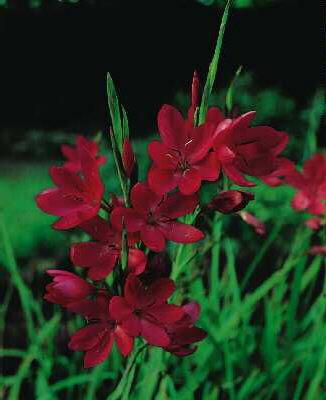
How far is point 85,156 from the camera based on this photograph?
867 millimetres

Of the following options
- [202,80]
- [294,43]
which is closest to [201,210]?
[202,80]

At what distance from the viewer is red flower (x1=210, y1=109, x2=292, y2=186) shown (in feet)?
2.71

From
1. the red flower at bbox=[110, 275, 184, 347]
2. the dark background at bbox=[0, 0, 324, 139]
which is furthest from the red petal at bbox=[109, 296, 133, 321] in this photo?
the dark background at bbox=[0, 0, 324, 139]

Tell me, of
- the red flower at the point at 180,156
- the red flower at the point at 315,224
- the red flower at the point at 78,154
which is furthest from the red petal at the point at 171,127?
the red flower at the point at 315,224

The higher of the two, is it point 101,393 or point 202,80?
point 202,80

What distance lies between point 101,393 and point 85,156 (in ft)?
3.50

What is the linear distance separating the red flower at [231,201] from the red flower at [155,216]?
58 millimetres

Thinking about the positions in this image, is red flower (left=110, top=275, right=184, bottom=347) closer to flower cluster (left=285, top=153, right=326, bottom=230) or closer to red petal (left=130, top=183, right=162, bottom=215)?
red petal (left=130, top=183, right=162, bottom=215)

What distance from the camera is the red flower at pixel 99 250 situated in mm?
841

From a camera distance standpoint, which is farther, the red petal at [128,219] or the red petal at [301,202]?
the red petal at [301,202]

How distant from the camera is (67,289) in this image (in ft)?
2.79

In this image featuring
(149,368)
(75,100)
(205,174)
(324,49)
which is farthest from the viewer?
(75,100)

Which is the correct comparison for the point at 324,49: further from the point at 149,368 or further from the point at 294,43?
the point at 149,368

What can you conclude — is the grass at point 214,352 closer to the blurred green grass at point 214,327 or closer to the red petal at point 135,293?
the blurred green grass at point 214,327
